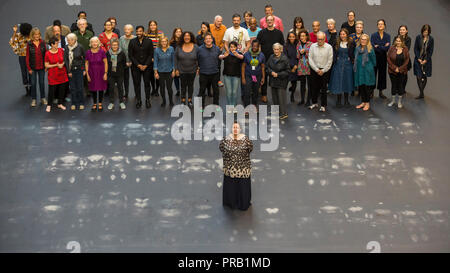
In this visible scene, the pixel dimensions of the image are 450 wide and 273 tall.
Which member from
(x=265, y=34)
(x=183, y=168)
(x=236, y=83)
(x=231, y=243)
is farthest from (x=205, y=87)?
(x=231, y=243)

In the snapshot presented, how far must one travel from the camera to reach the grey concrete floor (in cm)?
958

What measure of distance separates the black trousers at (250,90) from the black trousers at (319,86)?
1.14 metres

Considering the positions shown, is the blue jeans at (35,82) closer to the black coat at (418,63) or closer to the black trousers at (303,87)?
the black trousers at (303,87)

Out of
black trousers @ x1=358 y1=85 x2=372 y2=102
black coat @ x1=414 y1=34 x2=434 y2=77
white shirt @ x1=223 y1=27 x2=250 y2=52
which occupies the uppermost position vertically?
white shirt @ x1=223 y1=27 x2=250 y2=52

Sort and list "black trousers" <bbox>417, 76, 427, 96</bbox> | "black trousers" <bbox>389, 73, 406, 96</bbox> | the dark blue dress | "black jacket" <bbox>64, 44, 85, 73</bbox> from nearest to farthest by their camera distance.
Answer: "black jacket" <bbox>64, 44, 85, 73</bbox> < "black trousers" <bbox>389, 73, 406, 96</bbox> < the dark blue dress < "black trousers" <bbox>417, 76, 427, 96</bbox>

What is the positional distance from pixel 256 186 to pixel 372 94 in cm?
490

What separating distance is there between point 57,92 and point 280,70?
4.71m

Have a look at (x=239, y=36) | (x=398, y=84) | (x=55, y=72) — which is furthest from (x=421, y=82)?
(x=55, y=72)

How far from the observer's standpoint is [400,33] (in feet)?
47.4

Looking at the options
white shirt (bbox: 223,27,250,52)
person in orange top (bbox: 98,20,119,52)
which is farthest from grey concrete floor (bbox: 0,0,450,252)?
white shirt (bbox: 223,27,250,52)

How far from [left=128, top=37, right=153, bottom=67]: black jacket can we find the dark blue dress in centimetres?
384

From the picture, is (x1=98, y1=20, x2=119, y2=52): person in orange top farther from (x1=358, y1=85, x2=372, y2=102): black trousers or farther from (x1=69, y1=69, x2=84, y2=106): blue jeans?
(x1=358, y1=85, x2=372, y2=102): black trousers

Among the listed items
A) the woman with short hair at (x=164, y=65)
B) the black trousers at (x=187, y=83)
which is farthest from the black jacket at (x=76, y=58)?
the black trousers at (x=187, y=83)

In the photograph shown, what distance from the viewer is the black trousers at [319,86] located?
549 inches
